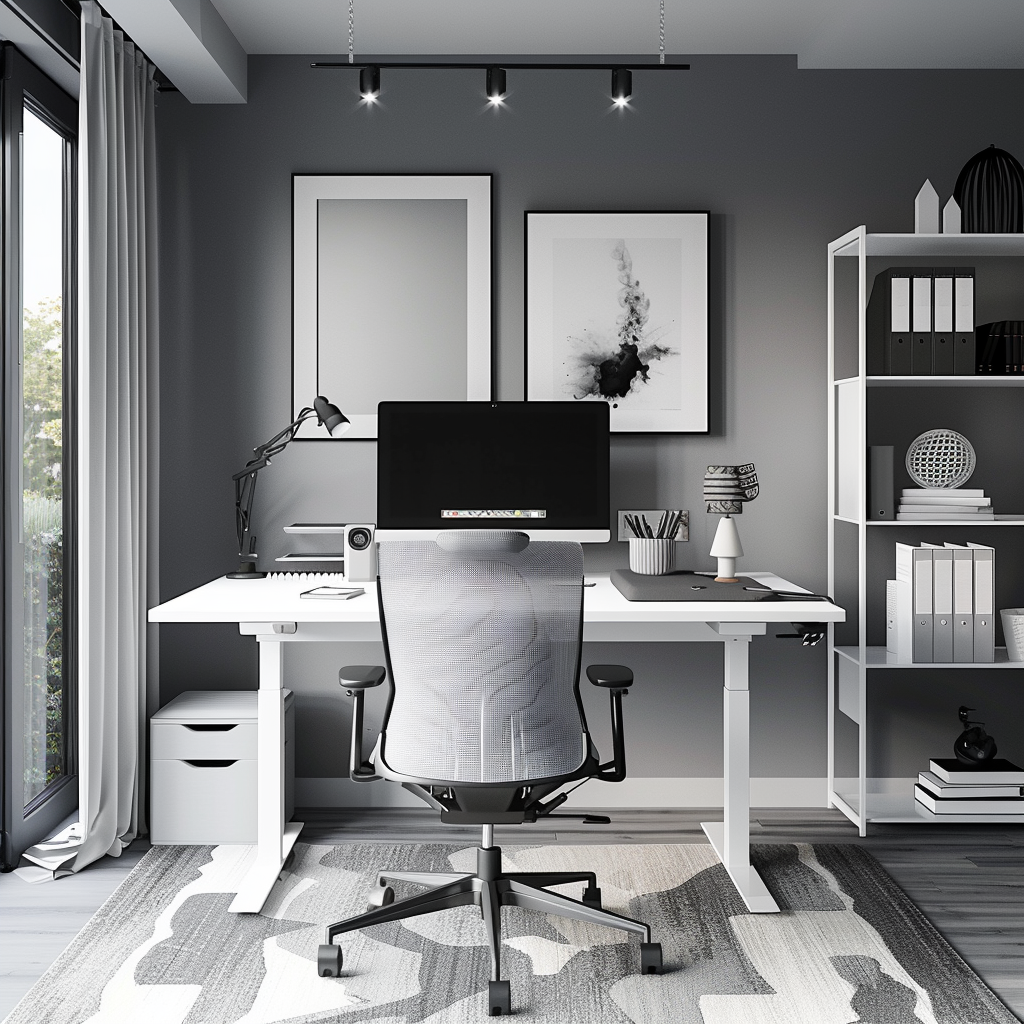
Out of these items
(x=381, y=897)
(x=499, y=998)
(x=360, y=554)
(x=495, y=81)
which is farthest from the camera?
(x=360, y=554)

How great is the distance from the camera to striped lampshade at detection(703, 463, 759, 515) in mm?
2930

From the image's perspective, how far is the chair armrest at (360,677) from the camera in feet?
7.02

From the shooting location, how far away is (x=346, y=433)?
3.25 meters

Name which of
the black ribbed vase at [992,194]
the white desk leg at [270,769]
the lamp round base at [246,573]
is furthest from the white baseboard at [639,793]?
the black ribbed vase at [992,194]

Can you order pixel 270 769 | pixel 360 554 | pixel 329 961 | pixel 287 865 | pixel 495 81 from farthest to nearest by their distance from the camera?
pixel 360 554 < pixel 287 865 < pixel 270 769 < pixel 495 81 < pixel 329 961

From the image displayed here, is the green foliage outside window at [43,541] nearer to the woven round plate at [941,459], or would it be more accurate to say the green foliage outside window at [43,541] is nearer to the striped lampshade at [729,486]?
the striped lampshade at [729,486]

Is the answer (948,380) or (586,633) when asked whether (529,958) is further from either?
(948,380)

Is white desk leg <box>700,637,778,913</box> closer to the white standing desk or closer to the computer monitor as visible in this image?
the white standing desk

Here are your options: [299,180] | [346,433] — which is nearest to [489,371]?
[346,433]

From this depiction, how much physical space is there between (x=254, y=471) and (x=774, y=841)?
2074 millimetres

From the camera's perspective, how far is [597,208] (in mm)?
3242

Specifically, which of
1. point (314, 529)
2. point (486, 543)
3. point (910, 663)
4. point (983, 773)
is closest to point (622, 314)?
point (314, 529)

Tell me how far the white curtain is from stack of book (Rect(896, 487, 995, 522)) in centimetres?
250

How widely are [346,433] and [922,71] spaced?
2.38 meters
